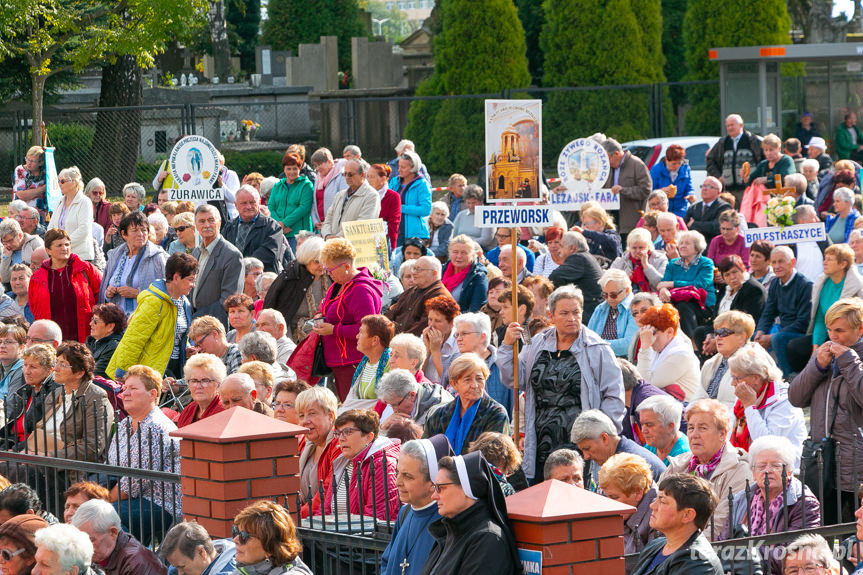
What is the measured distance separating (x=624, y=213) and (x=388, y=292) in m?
5.22

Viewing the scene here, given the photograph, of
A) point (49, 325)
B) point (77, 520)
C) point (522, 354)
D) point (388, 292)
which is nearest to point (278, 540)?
point (77, 520)

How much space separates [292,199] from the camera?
16.0m

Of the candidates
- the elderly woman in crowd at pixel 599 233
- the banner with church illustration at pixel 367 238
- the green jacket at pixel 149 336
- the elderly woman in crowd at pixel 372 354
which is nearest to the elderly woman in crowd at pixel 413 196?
the elderly woman in crowd at pixel 599 233

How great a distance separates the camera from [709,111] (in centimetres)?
3453

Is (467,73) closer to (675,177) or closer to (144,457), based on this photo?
(675,177)

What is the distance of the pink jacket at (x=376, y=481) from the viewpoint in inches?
274

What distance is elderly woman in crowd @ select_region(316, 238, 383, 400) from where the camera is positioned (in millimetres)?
10500

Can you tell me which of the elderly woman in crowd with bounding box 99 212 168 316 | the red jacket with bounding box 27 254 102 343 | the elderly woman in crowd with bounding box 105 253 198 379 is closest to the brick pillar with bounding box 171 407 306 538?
the elderly woman in crowd with bounding box 105 253 198 379

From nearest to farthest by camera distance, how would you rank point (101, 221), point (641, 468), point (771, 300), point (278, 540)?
1. point (278, 540)
2. point (641, 468)
3. point (771, 300)
4. point (101, 221)

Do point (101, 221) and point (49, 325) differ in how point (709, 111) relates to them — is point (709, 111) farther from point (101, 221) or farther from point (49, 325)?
point (49, 325)

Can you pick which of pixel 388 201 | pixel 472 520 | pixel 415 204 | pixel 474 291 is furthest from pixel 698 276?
pixel 472 520

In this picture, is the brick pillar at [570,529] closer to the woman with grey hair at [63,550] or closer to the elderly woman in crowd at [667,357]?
the woman with grey hair at [63,550]

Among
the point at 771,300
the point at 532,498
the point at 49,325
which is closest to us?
the point at 532,498

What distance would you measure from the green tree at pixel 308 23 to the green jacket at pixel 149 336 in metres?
35.9
